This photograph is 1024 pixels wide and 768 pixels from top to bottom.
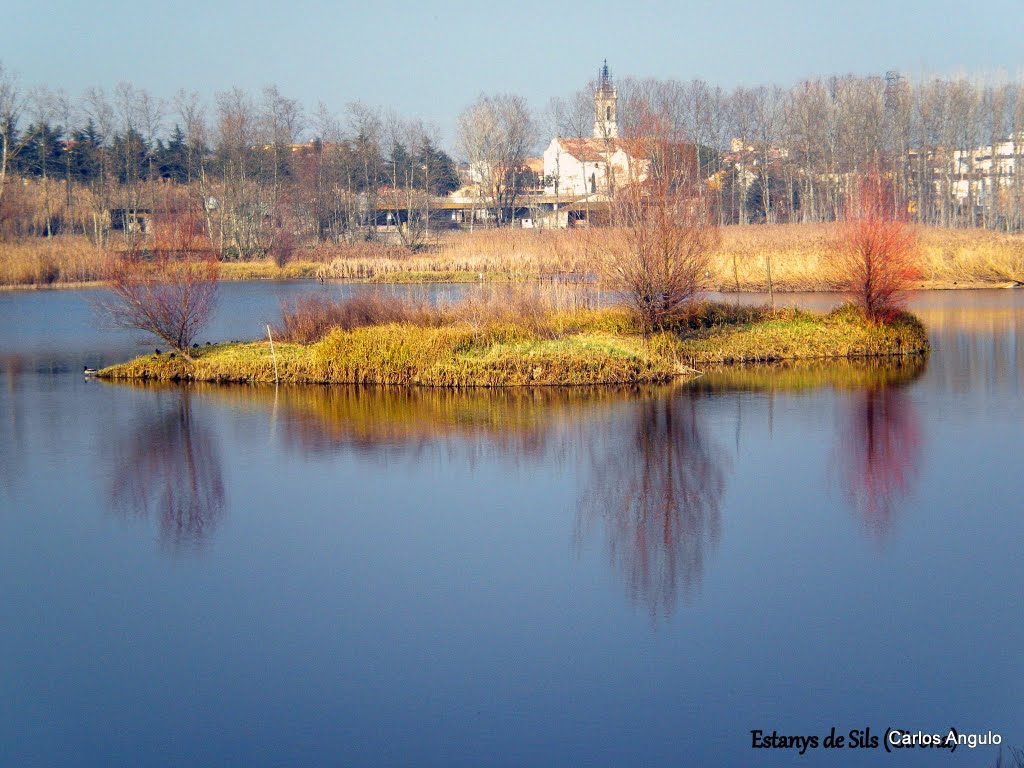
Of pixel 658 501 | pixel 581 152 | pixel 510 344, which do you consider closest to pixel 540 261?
pixel 581 152

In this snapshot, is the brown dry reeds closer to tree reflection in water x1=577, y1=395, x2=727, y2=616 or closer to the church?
tree reflection in water x1=577, y1=395, x2=727, y2=616

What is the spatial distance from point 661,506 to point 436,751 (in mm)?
5532

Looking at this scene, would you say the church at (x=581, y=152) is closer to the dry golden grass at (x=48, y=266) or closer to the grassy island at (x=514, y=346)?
the dry golden grass at (x=48, y=266)

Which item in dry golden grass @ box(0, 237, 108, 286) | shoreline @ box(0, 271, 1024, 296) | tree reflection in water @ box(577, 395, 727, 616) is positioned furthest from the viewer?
dry golden grass @ box(0, 237, 108, 286)

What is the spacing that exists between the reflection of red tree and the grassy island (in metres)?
3.91

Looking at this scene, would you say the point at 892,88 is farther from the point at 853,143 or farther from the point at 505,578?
the point at 505,578

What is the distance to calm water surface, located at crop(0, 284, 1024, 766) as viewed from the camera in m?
7.31

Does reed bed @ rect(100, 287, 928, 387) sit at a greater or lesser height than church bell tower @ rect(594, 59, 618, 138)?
lesser

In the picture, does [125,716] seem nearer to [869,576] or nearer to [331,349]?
[869,576]

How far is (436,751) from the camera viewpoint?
6.99 m

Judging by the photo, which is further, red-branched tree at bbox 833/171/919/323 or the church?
the church

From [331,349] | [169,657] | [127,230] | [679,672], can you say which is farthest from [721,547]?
[127,230]

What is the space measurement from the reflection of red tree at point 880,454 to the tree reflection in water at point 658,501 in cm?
158

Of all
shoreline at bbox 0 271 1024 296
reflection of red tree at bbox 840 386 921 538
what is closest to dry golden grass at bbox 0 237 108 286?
shoreline at bbox 0 271 1024 296
